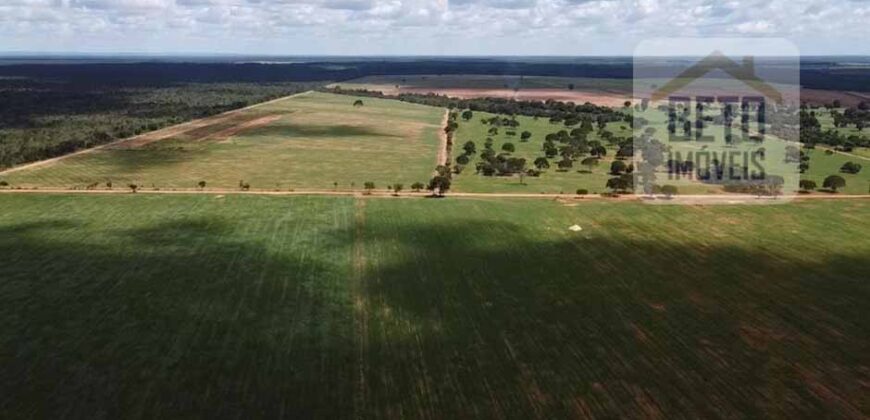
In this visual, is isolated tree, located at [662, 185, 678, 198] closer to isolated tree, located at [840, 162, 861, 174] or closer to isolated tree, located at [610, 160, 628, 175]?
isolated tree, located at [610, 160, 628, 175]

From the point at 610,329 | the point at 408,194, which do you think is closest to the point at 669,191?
the point at 408,194

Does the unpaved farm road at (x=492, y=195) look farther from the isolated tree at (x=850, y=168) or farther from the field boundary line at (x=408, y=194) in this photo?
the isolated tree at (x=850, y=168)

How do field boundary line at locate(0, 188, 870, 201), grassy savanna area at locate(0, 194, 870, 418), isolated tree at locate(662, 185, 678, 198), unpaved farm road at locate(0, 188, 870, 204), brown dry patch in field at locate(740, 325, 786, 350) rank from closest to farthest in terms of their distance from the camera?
grassy savanna area at locate(0, 194, 870, 418), brown dry patch in field at locate(740, 325, 786, 350), unpaved farm road at locate(0, 188, 870, 204), field boundary line at locate(0, 188, 870, 201), isolated tree at locate(662, 185, 678, 198)

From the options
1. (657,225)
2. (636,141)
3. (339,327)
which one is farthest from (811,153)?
(339,327)

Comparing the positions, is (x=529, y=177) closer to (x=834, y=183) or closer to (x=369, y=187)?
(x=369, y=187)

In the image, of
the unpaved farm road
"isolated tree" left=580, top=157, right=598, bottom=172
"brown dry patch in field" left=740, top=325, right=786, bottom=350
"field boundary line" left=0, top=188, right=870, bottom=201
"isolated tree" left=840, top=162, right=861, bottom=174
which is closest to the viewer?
"brown dry patch in field" left=740, top=325, right=786, bottom=350

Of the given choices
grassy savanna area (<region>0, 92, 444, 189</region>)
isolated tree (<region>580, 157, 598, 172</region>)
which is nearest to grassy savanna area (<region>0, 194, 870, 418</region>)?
grassy savanna area (<region>0, 92, 444, 189</region>)

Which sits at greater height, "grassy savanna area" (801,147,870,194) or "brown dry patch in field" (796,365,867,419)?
"grassy savanna area" (801,147,870,194)
